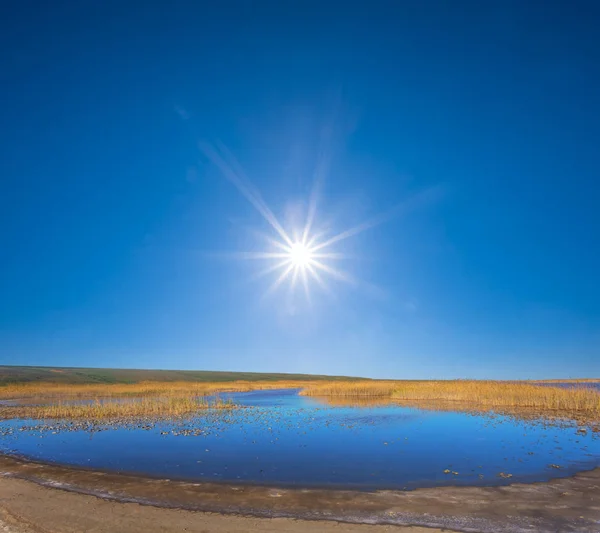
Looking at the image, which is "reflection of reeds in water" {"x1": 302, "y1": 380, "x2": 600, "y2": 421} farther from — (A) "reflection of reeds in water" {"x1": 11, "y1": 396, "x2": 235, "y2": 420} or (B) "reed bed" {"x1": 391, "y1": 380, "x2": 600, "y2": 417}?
(A) "reflection of reeds in water" {"x1": 11, "y1": 396, "x2": 235, "y2": 420}

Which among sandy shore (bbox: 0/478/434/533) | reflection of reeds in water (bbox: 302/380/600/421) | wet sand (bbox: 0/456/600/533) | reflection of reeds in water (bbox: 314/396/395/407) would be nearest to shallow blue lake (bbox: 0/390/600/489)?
wet sand (bbox: 0/456/600/533)

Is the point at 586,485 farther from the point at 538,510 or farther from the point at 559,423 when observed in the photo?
the point at 559,423

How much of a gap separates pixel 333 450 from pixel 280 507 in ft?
31.9

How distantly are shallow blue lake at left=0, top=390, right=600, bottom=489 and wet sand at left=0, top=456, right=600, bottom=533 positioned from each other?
158cm

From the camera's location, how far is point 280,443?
24094 mm

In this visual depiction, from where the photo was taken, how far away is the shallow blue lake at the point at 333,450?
55.2 ft

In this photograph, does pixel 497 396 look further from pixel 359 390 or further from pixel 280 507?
pixel 280 507

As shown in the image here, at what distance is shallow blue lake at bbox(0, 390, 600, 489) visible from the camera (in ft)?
55.2

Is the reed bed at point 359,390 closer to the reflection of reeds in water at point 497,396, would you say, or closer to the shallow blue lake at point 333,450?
the reflection of reeds in water at point 497,396

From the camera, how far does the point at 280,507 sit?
12.6 metres

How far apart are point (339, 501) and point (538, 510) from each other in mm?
5481

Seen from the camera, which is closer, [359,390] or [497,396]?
[497,396]

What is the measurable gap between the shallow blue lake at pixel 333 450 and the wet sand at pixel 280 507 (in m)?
1.58

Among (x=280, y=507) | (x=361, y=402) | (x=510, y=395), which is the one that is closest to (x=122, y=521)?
(x=280, y=507)
